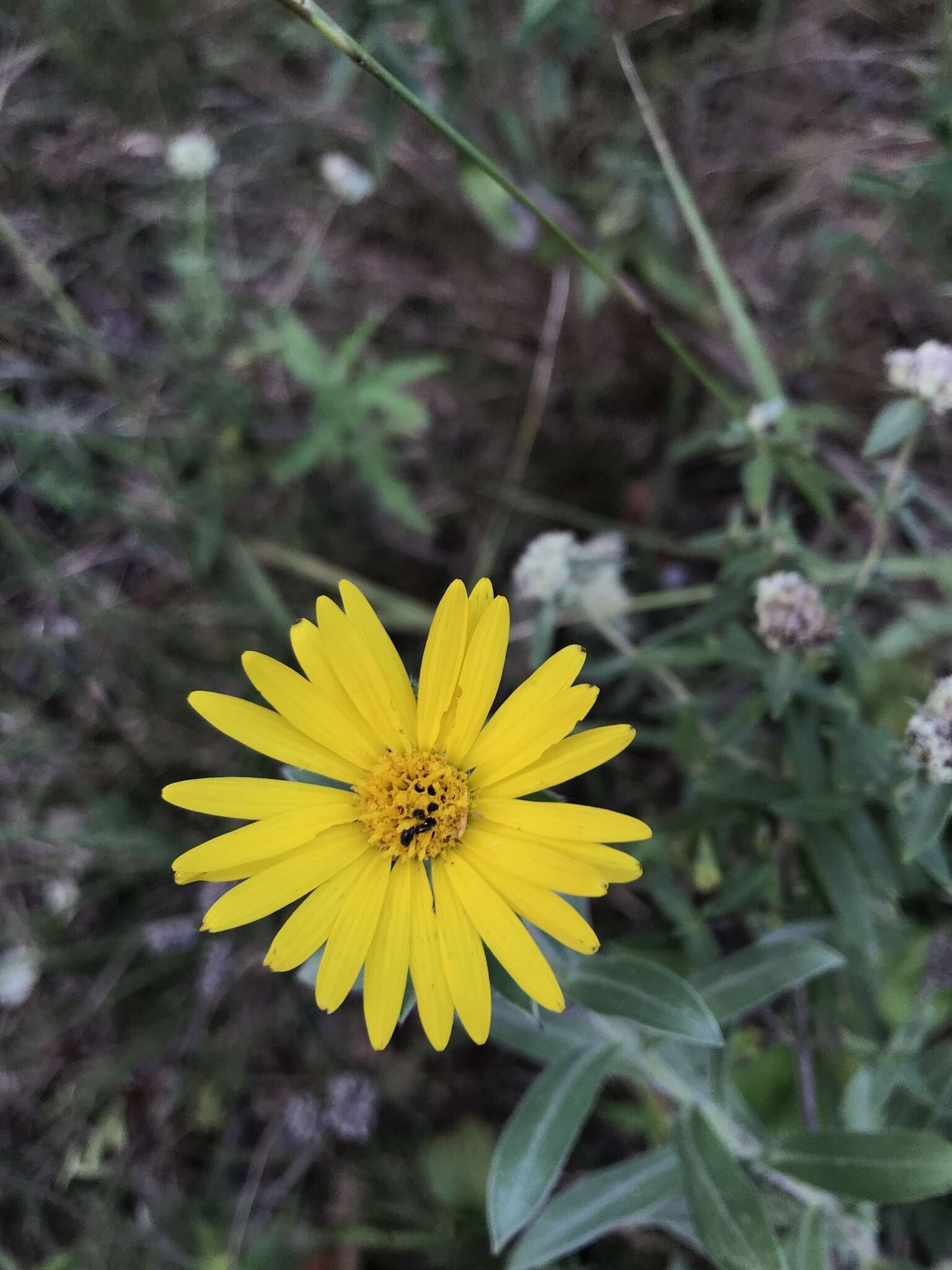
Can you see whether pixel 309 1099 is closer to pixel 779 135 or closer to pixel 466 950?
pixel 466 950

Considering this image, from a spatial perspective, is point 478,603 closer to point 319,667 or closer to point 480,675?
point 480,675

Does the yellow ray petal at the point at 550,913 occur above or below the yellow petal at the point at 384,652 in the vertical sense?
below

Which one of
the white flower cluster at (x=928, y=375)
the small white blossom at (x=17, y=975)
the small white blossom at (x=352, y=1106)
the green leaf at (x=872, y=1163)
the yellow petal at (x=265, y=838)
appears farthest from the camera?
the small white blossom at (x=17, y=975)

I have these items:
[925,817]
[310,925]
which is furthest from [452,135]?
[925,817]

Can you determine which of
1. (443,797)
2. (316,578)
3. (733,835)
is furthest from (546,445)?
(443,797)

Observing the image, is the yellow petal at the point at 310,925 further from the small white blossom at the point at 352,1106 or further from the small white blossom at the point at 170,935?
the small white blossom at the point at 170,935

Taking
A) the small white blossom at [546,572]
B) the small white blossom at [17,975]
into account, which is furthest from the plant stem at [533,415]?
the small white blossom at [17,975]
